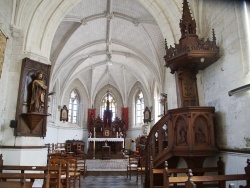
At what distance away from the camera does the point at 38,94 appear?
584 centimetres

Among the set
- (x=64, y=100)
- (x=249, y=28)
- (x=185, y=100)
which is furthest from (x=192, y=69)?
(x=64, y=100)

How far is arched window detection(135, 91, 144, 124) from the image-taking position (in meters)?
18.4

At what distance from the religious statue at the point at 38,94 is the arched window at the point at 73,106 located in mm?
11959

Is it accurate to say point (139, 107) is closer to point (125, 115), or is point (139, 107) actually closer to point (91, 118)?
point (125, 115)

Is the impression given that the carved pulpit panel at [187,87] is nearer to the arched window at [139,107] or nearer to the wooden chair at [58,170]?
the wooden chair at [58,170]

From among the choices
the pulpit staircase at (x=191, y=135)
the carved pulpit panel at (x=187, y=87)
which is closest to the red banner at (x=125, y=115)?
the carved pulpit panel at (x=187, y=87)

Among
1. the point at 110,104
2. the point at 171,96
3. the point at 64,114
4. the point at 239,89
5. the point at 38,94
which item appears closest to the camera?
the point at 239,89

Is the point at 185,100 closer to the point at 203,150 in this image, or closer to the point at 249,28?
the point at 203,150

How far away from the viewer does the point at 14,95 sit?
570 centimetres

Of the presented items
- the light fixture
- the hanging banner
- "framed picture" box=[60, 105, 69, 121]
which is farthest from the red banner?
the light fixture

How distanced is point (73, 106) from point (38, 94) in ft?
41.1

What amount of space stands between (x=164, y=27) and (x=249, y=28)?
3114mm

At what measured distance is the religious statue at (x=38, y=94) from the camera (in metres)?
5.73

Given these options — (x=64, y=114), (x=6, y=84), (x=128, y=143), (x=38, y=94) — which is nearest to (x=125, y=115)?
(x=128, y=143)
